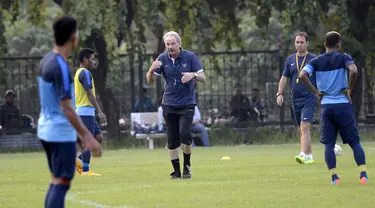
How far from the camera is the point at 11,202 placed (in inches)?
445

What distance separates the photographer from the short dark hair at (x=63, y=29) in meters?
8.00

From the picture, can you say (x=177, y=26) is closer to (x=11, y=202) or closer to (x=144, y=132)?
(x=144, y=132)

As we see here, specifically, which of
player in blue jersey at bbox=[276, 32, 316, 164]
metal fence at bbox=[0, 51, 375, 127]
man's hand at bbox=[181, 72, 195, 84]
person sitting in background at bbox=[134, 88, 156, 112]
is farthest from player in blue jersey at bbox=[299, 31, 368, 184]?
person sitting in background at bbox=[134, 88, 156, 112]

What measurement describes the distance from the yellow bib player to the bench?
10959 mm

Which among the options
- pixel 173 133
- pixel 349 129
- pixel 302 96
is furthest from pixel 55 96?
pixel 302 96

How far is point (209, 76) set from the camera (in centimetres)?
2995

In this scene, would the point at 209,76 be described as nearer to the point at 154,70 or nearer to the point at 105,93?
the point at 105,93

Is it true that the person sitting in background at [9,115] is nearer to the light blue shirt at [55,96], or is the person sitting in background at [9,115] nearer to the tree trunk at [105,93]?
the tree trunk at [105,93]

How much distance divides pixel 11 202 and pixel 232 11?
18432mm

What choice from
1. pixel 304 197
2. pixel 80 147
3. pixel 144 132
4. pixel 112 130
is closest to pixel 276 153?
pixel 144 132

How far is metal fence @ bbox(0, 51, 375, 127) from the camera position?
2862 centimetres

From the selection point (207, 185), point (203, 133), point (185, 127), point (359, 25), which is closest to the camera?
point (207, 185)

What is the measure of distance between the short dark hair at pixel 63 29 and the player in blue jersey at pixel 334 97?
4903mm

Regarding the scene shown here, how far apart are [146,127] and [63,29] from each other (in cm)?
1915
